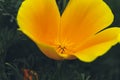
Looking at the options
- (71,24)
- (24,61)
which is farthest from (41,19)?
(24,61)

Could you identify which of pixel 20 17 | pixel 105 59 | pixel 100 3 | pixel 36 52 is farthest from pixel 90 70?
pixel 20 17

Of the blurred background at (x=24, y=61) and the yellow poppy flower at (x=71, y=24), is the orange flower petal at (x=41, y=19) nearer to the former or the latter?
the yellow poppy flower at (x=71, y=24)

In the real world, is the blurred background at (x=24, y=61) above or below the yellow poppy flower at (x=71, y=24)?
below

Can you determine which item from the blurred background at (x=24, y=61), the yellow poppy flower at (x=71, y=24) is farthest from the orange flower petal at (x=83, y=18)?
the blurred background at (x=24, y=61)

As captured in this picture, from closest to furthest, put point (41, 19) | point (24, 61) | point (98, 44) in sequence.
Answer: point (98, 44), point (41, 19), point (24, 61)

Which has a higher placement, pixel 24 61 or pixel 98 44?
pixel 98 44

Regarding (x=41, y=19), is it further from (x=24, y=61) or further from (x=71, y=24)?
(x=24, y=61)

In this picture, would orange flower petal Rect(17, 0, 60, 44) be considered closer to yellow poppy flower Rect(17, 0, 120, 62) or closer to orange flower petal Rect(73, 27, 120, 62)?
yellow poppy flower Rect(17, 0, 120, 62)

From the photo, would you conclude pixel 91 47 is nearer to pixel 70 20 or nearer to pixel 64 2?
pixel 70 20
